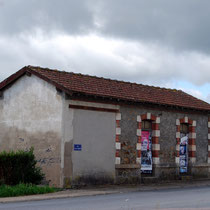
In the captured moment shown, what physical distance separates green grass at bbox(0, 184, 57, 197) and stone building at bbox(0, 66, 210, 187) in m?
1.93

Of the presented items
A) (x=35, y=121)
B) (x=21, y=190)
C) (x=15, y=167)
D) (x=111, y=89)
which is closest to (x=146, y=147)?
(x=111, y=89)

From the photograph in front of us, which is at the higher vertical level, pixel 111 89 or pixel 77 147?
pixel 111 89

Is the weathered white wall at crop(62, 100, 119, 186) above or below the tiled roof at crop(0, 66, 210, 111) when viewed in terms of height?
below

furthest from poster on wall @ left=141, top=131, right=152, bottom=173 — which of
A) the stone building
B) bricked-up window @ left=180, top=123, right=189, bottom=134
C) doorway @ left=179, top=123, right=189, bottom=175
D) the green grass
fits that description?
the green grass

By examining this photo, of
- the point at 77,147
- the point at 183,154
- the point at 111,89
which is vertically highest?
the point at 111,89

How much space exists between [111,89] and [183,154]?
20.1ft

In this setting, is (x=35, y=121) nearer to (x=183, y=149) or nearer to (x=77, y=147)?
(x=77, y=147)

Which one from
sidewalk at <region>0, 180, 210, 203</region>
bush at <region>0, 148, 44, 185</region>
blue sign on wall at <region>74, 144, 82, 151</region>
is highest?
blue sign on wall at <region>74, 144, 82, 151</region>

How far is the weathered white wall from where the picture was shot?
19.9 meters

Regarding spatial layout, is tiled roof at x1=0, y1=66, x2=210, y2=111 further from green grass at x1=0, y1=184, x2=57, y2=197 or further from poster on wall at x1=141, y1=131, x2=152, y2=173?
green grass at x1=0, y1=184, x2=57, y2=197

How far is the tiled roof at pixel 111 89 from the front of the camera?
20.7m

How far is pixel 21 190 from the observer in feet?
56.0

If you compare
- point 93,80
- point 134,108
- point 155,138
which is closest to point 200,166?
point 155,138

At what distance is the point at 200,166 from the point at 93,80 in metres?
8.26
